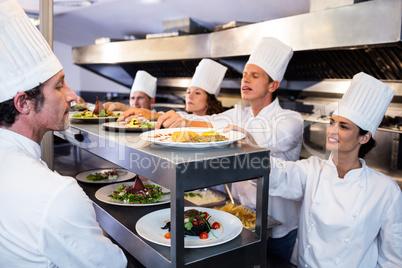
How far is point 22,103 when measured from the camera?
109 cm

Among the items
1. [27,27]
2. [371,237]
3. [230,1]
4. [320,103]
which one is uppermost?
[230,1]

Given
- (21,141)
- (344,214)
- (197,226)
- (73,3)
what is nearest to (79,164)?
(21,141)

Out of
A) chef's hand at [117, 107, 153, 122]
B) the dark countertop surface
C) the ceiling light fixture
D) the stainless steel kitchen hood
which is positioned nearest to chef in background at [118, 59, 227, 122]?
the stainless steel kitchen hood

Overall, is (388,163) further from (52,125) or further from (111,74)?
(111,74)

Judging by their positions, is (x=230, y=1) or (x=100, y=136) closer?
(x=100, y=136)

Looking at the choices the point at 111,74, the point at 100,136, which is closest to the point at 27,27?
the point at 100,136

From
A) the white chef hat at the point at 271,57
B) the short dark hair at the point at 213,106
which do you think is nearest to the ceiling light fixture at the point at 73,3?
the short dark hair at the point at 213,106

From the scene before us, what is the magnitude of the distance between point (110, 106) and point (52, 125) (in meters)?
1.23

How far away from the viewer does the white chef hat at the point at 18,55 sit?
103cm

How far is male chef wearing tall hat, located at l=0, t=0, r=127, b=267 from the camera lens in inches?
38.1

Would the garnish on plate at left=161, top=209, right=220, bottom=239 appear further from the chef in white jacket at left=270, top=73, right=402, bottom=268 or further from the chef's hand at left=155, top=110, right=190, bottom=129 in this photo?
the chef in white jacket at left=270, top=73, right=402, bottom=268

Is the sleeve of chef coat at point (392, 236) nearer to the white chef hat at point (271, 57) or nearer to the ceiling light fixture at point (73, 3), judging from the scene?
the white chef hat at point (271, 57)

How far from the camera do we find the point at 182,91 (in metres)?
5.66

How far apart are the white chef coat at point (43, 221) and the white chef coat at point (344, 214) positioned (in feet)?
3.44
